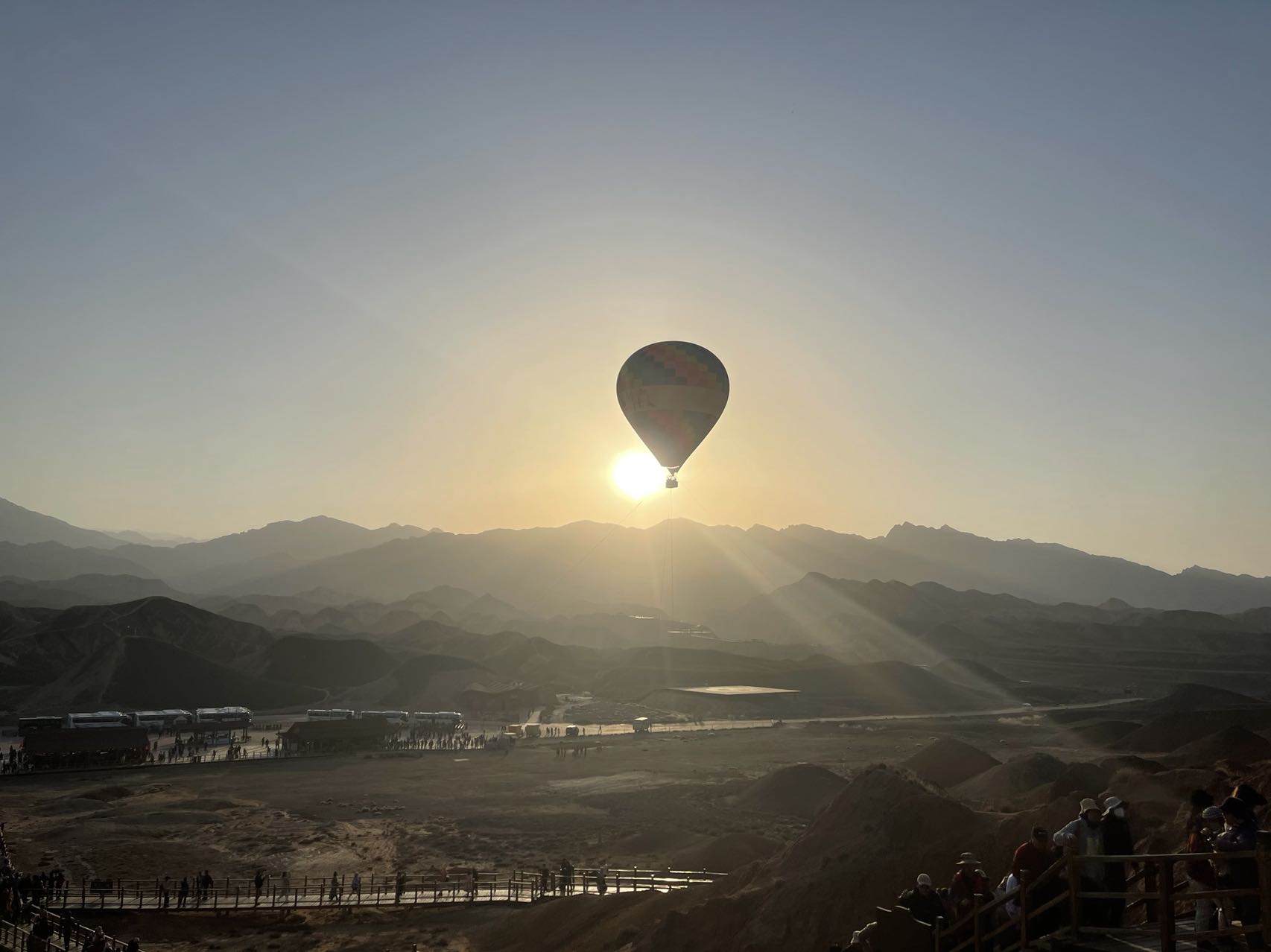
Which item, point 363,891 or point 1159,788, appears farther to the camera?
point 1159,788

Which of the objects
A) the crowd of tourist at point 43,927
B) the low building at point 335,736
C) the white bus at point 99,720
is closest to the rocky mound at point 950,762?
the low building at point 335,736

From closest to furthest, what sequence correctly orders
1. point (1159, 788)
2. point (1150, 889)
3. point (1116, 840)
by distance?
1. point (1116, 840)
2. point (1150, 889)
3. point (1159, 788)

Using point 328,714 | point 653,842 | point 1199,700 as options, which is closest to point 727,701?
point 328,714

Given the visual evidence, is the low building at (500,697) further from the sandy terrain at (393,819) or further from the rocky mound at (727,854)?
the rocky mound at (727,854)

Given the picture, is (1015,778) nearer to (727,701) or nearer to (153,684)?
(727,701)

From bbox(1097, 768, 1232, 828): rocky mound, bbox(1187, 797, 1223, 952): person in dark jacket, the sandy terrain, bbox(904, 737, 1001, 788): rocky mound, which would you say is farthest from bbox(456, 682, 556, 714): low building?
bbox(1187, 797, 1223, 952): person in dark jacket

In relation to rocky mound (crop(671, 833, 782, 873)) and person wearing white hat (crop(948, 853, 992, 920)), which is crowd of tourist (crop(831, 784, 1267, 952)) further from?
rocky mound (crop(671, 833, 782, 873))
